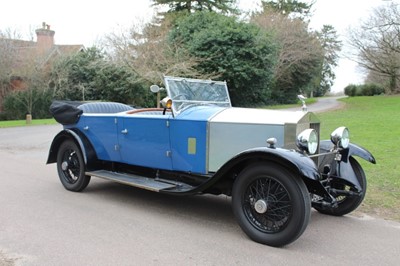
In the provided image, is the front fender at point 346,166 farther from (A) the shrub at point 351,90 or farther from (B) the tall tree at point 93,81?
(A) the shrub at point 351,90

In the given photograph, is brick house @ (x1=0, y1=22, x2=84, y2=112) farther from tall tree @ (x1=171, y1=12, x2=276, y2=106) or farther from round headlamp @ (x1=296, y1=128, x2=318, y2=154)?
round headlamp @ (x1=296, y1=128, x2=318, y2=154)

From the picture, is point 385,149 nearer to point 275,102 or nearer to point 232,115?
point 232,115

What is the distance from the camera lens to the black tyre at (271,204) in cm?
377

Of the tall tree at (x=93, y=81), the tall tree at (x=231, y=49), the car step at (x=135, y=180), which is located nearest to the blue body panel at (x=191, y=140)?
the car step at (x=135, y=180)

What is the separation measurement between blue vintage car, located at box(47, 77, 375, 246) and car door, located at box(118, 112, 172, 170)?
0.05 feet

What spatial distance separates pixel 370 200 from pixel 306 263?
2.64 meters

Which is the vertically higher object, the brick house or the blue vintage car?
the brick house

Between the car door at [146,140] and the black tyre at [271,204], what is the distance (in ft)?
4.34

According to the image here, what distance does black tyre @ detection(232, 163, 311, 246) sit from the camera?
3.77 m

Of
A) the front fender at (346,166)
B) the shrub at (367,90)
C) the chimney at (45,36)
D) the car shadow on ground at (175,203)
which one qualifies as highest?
the chimney at (45,36)

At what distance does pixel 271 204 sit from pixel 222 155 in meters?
0.96

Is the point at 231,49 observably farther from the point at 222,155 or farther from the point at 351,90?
the point at 351,90

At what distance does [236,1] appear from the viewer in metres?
36.5

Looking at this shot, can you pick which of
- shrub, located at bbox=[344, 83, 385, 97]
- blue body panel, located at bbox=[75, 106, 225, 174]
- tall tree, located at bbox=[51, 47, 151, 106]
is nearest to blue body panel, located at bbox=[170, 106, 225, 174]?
blue body panel, located at bbox=[75, 106, 225, 174]
